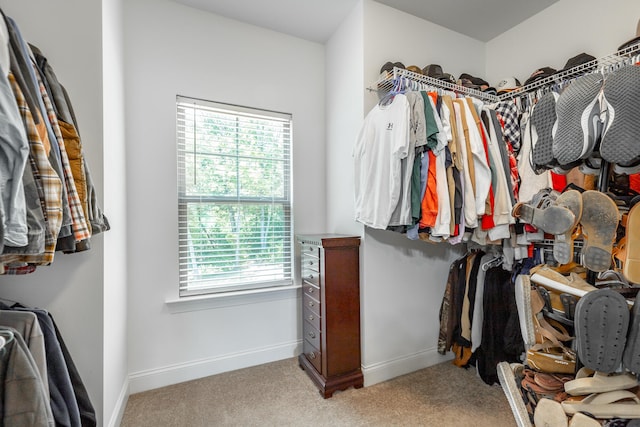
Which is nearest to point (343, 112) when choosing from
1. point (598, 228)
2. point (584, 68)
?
point (584, 68)

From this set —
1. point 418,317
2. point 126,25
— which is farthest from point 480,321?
point 126,25

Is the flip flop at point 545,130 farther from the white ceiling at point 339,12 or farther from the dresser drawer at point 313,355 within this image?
the dresser drawer at point 313,355

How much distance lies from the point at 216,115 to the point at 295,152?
67cm

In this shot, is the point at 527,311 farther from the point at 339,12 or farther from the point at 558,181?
the point at 339,12

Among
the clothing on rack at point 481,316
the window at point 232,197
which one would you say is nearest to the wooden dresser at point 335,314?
the window at point 232,197

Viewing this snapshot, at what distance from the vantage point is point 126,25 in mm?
1891

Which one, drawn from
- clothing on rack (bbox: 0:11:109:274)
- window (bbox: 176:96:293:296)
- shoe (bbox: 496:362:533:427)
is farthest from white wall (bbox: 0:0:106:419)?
shoe (bbox: 496:362:533:427)

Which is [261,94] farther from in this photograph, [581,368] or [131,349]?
[581,368]

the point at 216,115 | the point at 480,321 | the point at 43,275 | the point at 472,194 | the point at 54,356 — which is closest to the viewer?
the point at 54,356

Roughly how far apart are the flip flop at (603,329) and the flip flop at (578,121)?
1.43 ft

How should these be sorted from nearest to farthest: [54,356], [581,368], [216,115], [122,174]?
[581,368] < [54,356] < [122,174] < [216,115]

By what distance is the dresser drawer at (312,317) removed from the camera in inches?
77.9

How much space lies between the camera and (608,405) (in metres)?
0.77

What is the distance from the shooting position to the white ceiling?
2068mm
